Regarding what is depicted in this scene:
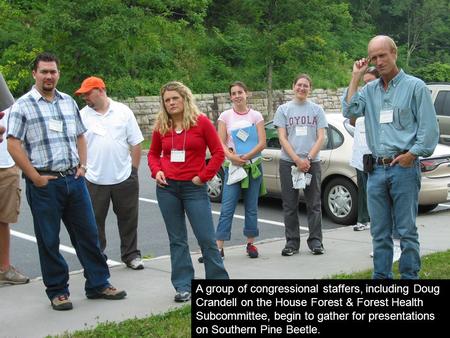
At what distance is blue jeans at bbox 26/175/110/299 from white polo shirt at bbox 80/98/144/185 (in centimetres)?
105

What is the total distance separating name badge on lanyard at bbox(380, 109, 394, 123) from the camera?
557 cm

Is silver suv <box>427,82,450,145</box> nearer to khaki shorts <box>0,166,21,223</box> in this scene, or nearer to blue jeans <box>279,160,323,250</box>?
blue jeans <box>279,160,323,250</box>

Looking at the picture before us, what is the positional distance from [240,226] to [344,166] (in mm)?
1713

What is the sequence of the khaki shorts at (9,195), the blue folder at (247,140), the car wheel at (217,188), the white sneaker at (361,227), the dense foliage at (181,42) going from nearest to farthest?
the khaki shorts at (9,195) < the blue folder at (247,140) < the white sneaker at (361,227) < the car wheel at (217,188) < the dense foliage at (181,42)

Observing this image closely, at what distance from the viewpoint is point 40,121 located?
5.71 meters

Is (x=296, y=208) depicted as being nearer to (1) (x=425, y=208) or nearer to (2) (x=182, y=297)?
(2) (x=182, y=297)

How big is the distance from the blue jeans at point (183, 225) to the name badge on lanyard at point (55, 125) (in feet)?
3.18

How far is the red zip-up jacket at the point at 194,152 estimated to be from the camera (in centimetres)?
589

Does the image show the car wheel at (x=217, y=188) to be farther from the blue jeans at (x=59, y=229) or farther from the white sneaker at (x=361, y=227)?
the blue jeans at (x=59, y=229)

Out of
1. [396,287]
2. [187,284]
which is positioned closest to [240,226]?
[187,284]

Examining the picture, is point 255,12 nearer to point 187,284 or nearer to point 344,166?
point 344,166

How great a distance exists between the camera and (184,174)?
19.4ft

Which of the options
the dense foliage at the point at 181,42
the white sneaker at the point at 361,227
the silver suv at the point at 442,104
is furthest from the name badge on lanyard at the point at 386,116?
the dense foliage at the point at 181,42

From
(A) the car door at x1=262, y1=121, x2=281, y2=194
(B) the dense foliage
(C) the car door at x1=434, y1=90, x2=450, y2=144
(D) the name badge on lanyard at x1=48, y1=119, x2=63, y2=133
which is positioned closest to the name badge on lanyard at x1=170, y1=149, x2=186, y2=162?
(D) the name badge on lanyard at x1=48, y1=119, x2=63, y2=133
